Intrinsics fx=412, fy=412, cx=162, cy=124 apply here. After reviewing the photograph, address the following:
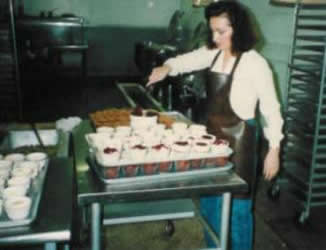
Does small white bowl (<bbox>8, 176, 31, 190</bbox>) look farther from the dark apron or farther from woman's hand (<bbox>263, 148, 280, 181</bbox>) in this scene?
woman's hand (<bbox>263, 148, 280, 181</bbox>)

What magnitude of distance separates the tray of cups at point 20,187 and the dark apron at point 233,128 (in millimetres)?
1023

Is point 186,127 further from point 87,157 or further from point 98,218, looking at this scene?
point 98,218

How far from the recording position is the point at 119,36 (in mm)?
9320

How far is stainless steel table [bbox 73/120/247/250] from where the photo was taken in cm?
172

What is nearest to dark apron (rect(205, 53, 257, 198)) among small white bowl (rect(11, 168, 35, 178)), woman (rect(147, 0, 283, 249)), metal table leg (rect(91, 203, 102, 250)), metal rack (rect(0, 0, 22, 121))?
woman (rect(147, 0, 283, 249))

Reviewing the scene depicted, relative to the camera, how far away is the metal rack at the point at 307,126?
10.7 ft

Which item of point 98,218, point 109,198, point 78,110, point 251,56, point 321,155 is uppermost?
point 251,56

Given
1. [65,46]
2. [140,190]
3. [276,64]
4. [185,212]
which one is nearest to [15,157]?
[140,190]

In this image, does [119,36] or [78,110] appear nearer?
[78,110]

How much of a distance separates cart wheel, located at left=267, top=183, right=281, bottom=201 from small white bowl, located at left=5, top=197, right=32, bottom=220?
2.78m

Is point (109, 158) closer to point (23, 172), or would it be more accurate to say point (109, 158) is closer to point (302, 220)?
point (23, 172)

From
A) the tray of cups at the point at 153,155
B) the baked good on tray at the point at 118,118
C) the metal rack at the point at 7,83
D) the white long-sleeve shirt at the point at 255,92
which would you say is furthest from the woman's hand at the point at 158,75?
the metal rack at the point at 7,83

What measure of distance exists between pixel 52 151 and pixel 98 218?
0.97 meters

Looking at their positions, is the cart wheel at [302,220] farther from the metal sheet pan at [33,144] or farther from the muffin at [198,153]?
the metal sheet pan at [33,144]
